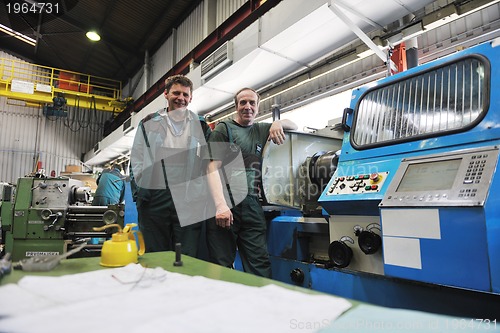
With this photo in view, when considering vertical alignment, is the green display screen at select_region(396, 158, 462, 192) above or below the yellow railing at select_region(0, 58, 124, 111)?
below

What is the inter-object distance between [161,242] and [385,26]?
2.04 meters

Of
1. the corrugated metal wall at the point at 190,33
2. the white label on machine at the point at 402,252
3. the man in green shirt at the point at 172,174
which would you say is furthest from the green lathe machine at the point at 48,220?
the corrugated metal wall at the point at 190,33

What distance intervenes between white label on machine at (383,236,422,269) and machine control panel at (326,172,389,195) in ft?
0.65

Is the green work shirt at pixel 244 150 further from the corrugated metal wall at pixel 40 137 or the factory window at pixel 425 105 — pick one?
the corrugated metal wall at pixel 40 137

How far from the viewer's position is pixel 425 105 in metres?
1.22

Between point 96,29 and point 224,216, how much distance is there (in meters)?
6.50

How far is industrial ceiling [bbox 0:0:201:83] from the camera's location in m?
5.62

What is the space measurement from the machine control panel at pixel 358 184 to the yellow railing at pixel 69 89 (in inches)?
286

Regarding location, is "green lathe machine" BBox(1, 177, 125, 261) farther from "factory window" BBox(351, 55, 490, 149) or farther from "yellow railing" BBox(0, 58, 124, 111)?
"yellow railing" BBox(0, 58, 124, 111)

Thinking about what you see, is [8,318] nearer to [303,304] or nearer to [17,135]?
[303,304]

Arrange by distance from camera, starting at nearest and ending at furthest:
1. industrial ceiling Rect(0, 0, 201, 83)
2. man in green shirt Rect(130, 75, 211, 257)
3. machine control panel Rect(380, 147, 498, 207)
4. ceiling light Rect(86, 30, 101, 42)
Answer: machine control panel Rect(380, 147, 498, 207)
man in green shirt Rect(130, 75, 211, 257)
industrial ceiling Rect(0, 0, 201, 83)
ceiling light Rect(86, 30, 101, 42)

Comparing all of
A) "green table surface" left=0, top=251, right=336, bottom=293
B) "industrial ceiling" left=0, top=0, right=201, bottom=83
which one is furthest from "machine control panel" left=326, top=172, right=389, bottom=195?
"industrial ceiling" left=0, top=0, right=201, bottom=83

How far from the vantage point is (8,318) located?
458 millimetres

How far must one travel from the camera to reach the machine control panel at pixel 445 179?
34.8 inches
